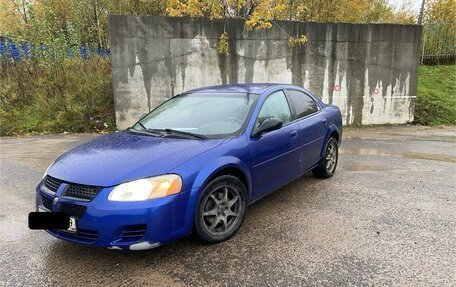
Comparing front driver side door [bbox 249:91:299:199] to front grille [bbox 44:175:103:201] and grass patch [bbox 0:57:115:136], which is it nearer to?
front grille [bbox 44:175:103:201]

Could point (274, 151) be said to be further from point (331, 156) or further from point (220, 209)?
point (331, 156)

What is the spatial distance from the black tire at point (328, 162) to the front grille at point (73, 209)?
3.42 metres

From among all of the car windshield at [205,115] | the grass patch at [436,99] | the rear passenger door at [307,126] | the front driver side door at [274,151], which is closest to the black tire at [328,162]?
the rear passenger door at [307,126]

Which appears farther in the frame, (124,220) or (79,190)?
(79,190)

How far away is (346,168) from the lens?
235 inches

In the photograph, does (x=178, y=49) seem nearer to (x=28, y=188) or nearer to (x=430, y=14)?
(x=28, y=188)

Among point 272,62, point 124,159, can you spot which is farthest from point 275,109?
point 272,62

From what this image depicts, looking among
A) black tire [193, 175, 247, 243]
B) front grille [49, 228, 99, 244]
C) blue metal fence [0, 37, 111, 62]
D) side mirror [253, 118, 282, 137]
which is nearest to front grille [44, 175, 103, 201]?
front grille [49, 228, 99, 244]

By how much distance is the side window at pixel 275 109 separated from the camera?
3.95 meters

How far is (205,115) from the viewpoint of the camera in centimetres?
394

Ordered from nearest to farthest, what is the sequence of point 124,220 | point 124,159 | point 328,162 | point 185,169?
1. point 124,220
2. point 185,169
3. point 124,159
4. point 328,162

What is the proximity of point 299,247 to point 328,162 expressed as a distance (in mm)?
2346

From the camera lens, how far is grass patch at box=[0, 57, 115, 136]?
992 cm

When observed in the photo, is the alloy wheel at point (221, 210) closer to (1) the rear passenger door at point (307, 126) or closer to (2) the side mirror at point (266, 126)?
(2) the side mirror at point (266, 126)
